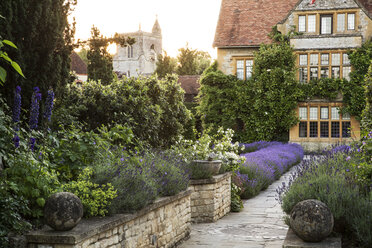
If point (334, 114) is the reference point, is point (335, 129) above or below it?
below

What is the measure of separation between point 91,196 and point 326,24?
23780 millimetres

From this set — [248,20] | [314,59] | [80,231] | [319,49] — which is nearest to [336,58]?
[319,49]

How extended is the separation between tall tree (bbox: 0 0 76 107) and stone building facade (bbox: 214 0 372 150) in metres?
19.8

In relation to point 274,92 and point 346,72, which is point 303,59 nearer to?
point 346,72

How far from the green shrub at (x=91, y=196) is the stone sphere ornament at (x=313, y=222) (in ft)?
Answer: 6.52

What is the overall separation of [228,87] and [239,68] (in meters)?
1.34

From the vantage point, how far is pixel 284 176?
1694 centimetres

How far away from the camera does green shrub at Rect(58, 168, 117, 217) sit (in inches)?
204

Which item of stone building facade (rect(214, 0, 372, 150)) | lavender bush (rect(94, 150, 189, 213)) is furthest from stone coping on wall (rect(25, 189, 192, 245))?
stone building facade (rect(214, 0, 372, 150))

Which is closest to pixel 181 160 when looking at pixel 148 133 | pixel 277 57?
pixel 148 133

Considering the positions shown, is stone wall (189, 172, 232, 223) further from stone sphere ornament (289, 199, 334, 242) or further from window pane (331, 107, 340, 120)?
window pane (331, 107, 340, 120)

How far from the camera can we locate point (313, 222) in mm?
4734

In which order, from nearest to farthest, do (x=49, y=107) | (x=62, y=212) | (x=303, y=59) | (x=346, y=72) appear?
(x=62, y=212)
(x=49, y=107)
(x=346, y=72)
(x=303, y=59)

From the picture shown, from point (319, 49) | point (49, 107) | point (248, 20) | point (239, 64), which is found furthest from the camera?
point (248, 20)
